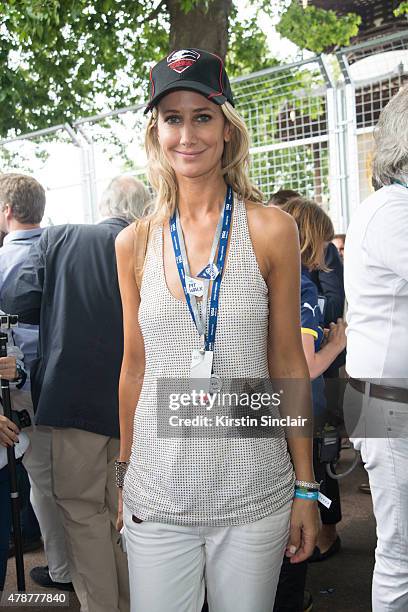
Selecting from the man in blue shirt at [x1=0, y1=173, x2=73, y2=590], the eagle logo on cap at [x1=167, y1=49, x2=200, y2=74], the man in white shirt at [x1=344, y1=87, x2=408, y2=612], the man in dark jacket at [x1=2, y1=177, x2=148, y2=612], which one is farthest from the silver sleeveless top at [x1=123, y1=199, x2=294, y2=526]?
the man in blue shirt at [x1=0, y1=173, x2=73, y2=590]

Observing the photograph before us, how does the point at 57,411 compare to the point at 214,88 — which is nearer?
the point at 214,88

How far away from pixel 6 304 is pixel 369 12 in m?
21.7

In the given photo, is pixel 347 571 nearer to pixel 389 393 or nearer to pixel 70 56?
pixel 389 393

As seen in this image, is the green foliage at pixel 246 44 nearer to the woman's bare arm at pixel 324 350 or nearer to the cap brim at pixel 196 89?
the woman's bare arm at pixel 324 350

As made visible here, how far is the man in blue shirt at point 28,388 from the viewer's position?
4297mm

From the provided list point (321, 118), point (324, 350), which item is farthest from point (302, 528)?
point (321, 118)

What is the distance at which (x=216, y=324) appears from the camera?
198 centimetres

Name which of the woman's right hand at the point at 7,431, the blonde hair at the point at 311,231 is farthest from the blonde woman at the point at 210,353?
the blonde hair at the point at 311,231

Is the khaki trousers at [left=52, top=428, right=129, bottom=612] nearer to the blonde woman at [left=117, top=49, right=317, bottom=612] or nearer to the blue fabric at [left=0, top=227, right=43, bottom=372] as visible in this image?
the blue fabric at [left=0, top=227, right=43, bottom=372]

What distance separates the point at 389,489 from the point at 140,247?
132cm

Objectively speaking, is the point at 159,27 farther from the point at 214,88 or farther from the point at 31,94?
the point at 214,88

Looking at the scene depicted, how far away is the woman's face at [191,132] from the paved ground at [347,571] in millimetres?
2871

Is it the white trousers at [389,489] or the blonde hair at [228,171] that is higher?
the blonde hair at [228,171]

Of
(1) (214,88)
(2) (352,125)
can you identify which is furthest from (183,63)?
(2) (352,125)
